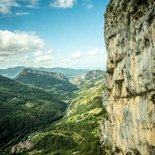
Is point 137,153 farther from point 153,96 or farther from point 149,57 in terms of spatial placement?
point 149,57

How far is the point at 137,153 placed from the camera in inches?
3529

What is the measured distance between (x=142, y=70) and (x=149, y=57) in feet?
21.0

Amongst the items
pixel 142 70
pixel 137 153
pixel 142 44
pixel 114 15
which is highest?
pixel 114 15

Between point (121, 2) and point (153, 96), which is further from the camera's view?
point (121, 2)

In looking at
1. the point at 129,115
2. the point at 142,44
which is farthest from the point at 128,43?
the point at 129,115

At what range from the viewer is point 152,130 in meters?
76.4

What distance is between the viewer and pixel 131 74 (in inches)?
3378

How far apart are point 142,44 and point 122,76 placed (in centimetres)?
2505

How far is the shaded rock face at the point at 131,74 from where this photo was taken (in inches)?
2916

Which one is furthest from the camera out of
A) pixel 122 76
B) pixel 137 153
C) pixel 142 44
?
pixel 122 76

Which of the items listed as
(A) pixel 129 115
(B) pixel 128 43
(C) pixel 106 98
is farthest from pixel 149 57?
(C) pixel 106 98

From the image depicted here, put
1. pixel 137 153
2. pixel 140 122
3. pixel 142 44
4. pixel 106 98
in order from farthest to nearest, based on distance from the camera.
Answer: pixel 106 98, pixel 137 153, pixel 140 122, pixel 142 44

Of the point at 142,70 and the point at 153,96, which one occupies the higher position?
the point at 142,70

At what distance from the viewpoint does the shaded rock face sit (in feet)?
243
